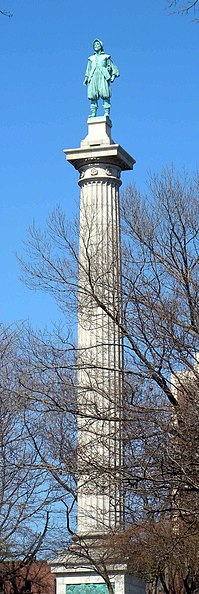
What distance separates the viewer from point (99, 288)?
19.6 m

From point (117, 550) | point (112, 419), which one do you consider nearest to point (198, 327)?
point (112, 419)

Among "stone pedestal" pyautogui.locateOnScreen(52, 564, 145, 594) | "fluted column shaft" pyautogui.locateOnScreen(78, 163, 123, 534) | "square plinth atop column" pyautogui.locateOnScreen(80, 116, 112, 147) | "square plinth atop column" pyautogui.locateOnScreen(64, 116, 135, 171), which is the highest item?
"square plinth atop column" pyautogui.locateOnScreen(80, 116, 112, 147)

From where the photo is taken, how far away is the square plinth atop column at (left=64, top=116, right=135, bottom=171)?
28.7 meters

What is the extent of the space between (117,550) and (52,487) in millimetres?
4648

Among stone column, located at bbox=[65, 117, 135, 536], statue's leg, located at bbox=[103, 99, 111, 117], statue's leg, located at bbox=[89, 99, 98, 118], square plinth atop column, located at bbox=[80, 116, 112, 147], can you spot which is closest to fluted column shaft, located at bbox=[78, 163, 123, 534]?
stone column, located at bbox=[65, 117, 135, 536]

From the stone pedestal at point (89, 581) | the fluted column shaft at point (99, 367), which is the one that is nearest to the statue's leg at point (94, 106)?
the fluted column shaft at point (99, 367)

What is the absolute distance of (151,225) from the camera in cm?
1864

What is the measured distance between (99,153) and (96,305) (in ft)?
36.1

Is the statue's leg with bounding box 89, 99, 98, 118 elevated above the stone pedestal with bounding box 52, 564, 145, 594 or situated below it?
above

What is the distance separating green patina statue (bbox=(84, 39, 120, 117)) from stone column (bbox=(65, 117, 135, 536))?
2.42 feet

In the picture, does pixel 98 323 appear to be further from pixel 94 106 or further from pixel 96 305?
pixel 96 305

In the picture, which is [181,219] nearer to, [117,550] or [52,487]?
[117,550]

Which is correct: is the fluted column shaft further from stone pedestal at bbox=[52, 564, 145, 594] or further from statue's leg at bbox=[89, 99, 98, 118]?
statue's leg at bbox=[89, 99, 98, 118]

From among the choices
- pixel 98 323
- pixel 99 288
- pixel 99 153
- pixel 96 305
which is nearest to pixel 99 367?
pixel 96 305
